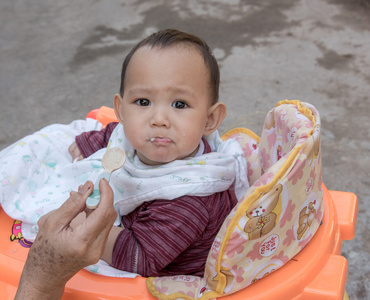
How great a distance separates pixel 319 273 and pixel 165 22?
2332 mm

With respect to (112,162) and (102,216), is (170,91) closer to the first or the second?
(112,162)

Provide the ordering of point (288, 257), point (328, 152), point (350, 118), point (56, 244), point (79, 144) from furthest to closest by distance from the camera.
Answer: point (350, 118)
point (328, 152)
point (79, 144)
point (288, 257)
point (56, 244)

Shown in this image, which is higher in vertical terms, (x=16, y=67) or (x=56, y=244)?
(x=56, y=244)

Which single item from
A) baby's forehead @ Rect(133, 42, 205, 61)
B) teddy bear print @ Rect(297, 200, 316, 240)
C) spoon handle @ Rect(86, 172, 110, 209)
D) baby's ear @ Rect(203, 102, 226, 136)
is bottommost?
teddy bear print @ Rect(297, 200, 316, 240)

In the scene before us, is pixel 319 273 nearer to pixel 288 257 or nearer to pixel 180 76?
pixel 288 257

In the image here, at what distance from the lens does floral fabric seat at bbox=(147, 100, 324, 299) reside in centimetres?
80

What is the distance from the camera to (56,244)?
75 cm

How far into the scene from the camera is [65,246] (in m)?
0.75

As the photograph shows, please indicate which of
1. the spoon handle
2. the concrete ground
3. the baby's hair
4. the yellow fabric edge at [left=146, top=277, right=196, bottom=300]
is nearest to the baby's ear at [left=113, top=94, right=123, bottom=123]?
the baby's hair

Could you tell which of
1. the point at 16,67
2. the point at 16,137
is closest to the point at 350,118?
the point at 16,137

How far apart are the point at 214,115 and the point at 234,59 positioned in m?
1.58

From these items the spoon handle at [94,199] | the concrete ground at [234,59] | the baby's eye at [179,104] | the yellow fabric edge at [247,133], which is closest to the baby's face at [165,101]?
the baby's eye at [179,104]

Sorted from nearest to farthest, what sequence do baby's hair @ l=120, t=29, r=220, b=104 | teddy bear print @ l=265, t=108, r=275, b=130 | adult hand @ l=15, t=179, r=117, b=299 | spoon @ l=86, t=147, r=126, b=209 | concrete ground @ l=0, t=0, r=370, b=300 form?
adult hand @ l=15, t=179, r=117, b=299 → spoon @ l=86, t=147, r=126, b=209 → baby's hair @ l=120, t=29, r=220, b=104 → teddy bear print @ l=265, t=108, r=275, b=130 → concrete ground @ l=0, t=0, r=370, b=300

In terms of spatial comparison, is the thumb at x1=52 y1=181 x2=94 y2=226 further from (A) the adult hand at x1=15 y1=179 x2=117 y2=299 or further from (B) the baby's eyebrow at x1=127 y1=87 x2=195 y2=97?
(B) the baby's eyebrow at x1=127 y1=87 x2=195 y2=97
